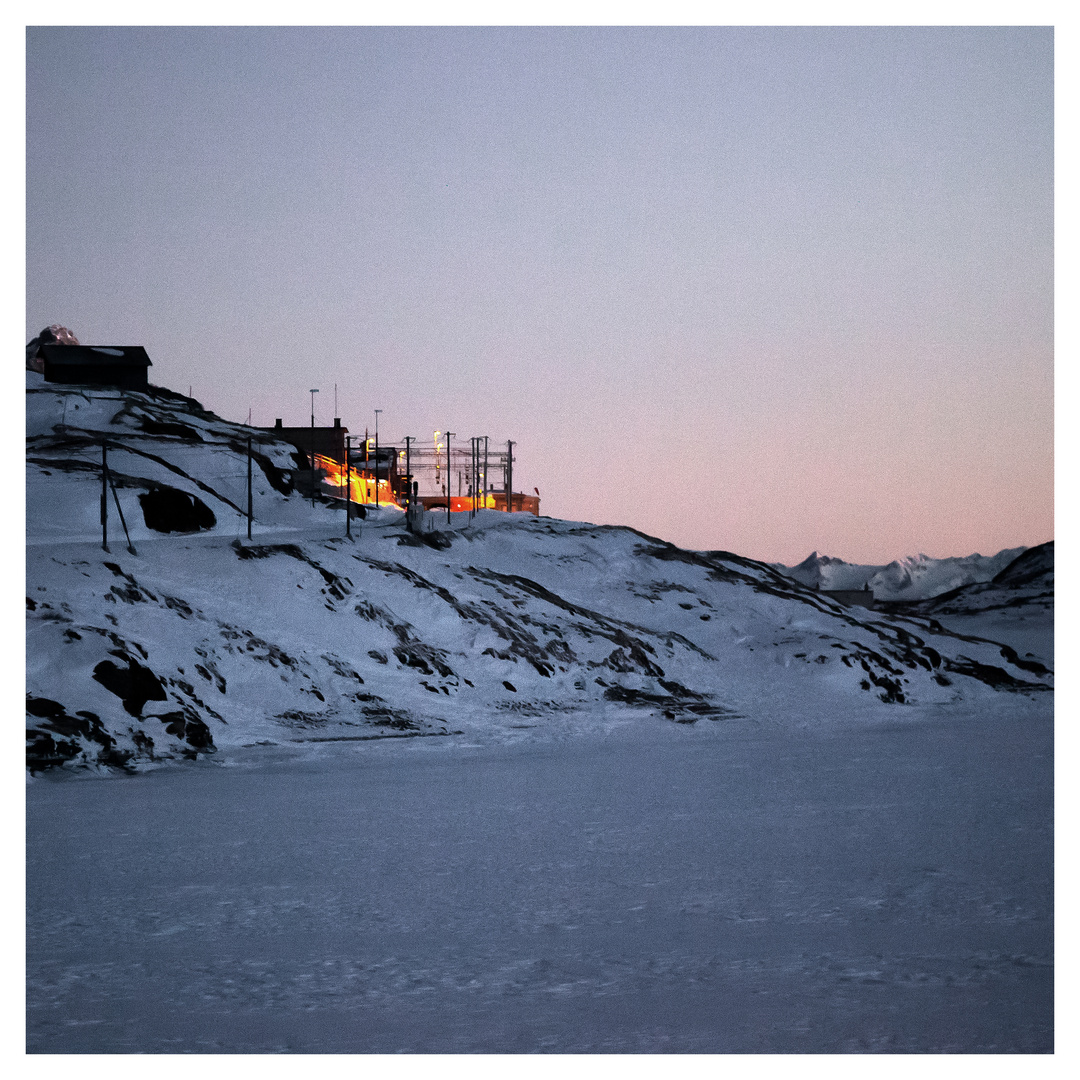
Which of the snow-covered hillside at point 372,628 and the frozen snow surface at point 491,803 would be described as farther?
the snow-covered hillside at point 372,628

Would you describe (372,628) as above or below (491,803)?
above

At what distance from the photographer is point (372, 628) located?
4666 centimetres

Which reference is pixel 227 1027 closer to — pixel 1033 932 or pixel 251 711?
pixel 1033 932

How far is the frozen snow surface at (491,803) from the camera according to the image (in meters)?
10.1

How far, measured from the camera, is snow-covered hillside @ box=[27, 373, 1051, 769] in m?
34.4

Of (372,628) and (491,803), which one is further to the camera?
(372,628)

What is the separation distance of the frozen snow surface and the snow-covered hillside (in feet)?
0.71

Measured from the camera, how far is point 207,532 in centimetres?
6144

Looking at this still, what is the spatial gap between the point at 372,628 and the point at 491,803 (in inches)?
967

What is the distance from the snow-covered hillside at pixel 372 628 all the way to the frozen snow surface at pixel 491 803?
22 cm

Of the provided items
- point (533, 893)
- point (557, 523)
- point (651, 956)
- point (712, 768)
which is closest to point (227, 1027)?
point (651, 956)

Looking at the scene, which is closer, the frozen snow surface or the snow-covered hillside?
the frozen snow surface

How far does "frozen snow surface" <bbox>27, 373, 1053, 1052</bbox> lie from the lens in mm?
10148

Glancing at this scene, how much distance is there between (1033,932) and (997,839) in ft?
19.7
